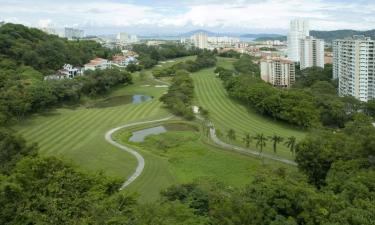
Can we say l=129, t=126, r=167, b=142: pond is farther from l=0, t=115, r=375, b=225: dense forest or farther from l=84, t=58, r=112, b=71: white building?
l=84, t=58, r=112, b=71: white building

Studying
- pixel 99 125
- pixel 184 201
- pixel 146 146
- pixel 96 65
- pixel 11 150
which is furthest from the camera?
pixel 96 65

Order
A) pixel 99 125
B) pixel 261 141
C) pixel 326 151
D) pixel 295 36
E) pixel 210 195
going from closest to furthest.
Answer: pixel 210 195, pixel 326 151, pixel 261 141, pixel 99 125, pixel 295 36

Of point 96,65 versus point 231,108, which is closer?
point 231,108

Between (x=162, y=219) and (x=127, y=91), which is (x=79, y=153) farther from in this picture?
(x=127, y=91)

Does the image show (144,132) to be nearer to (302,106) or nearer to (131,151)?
(131,151)

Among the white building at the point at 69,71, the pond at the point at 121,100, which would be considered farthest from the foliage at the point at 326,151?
the white building at the point at 69,71

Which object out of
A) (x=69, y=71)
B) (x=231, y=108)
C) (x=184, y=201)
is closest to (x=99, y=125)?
(x=231, y=108)

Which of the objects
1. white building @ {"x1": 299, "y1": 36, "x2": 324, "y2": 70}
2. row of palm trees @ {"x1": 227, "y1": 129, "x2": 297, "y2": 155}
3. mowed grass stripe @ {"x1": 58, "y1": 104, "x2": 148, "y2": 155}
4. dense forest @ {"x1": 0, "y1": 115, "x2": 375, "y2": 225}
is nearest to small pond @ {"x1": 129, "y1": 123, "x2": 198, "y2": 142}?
mowed grass stripe @ {"x1": 58, "y1": 104, "x2": 148, "y2": 155}
